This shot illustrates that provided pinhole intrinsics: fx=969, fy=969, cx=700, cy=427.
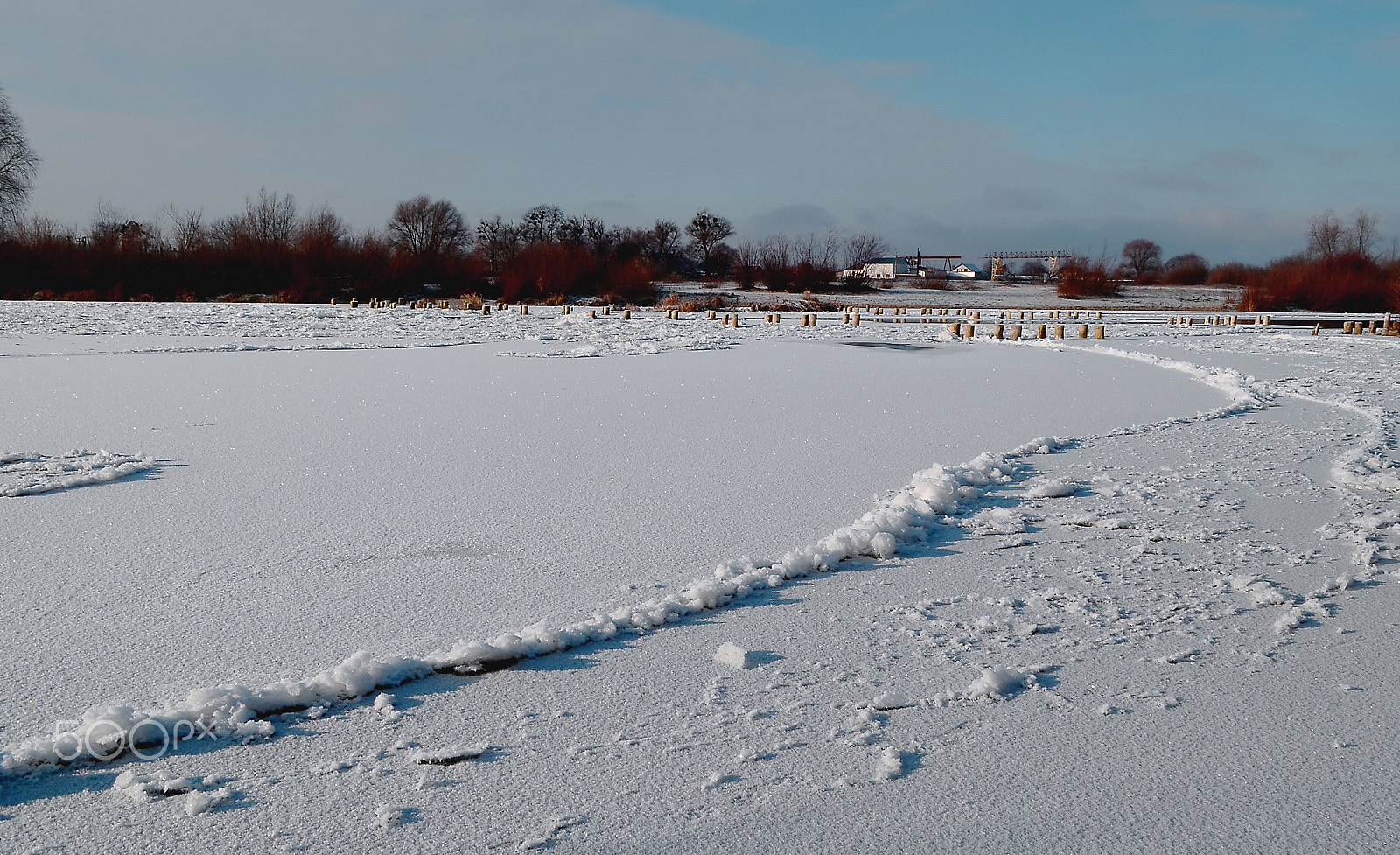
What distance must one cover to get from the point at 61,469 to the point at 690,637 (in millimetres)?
3721

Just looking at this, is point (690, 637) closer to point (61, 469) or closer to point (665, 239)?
point (61, 469)

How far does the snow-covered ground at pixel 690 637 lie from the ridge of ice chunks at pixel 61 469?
4cm

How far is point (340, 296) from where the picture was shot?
36375mm

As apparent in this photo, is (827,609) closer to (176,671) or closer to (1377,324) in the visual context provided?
(176,671)

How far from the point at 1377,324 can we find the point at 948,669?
2747 cm

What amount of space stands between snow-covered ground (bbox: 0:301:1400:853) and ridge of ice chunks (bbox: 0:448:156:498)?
4cm

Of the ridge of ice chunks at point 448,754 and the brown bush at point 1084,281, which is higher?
the brown bush at point 1084,281

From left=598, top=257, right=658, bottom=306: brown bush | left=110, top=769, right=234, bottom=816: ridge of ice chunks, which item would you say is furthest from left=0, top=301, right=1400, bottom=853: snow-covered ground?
left=598, top=257, right=658, bottom=306: brown bush

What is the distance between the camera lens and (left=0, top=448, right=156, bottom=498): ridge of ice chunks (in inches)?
177

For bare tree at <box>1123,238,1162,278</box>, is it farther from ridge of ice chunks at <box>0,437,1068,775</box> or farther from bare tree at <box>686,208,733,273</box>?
ridge of ice chunks at <box>0,437,1068,775</box>

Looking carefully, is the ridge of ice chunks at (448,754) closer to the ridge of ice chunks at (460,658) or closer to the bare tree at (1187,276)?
the ridge of ice chunks at (460,658)

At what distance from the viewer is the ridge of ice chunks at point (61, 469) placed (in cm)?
449

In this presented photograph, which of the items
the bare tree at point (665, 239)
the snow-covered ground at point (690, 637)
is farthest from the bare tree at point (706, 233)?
the snow-covered ground at point (690, 637)

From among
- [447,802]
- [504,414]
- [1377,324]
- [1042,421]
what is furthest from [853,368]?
[1377,324]
